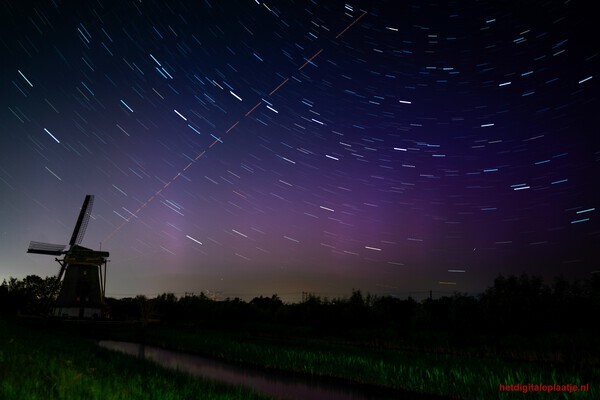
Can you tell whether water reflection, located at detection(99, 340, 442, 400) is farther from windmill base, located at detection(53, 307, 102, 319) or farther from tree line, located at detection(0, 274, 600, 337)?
windmill base, located at detection(53, 307, 102, 319)

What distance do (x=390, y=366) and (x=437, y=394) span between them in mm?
3052

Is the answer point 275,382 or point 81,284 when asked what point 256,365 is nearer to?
point 275,382

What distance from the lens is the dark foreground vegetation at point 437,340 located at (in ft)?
55.9

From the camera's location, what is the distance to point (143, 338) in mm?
39031

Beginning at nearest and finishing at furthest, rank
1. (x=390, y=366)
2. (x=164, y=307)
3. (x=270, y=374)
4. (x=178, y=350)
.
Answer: (x=390, y=366)
(x=270, y=374)
(x=178, y=350)
(x=164, y=307)

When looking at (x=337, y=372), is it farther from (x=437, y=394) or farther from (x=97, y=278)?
(x=97, y=278)

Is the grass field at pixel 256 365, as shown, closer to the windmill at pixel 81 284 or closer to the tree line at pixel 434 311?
the tree line at pixel 434 311

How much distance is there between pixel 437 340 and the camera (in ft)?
102

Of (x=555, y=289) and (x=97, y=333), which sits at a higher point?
(x=555, y=289)

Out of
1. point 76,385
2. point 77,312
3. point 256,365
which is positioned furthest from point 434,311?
point 77,312

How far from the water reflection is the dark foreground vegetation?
92cm

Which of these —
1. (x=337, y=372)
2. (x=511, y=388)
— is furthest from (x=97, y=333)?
(x=511, y=388)

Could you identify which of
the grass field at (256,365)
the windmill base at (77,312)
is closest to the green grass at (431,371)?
the grass field at (256,365)

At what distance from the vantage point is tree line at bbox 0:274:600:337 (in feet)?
105
